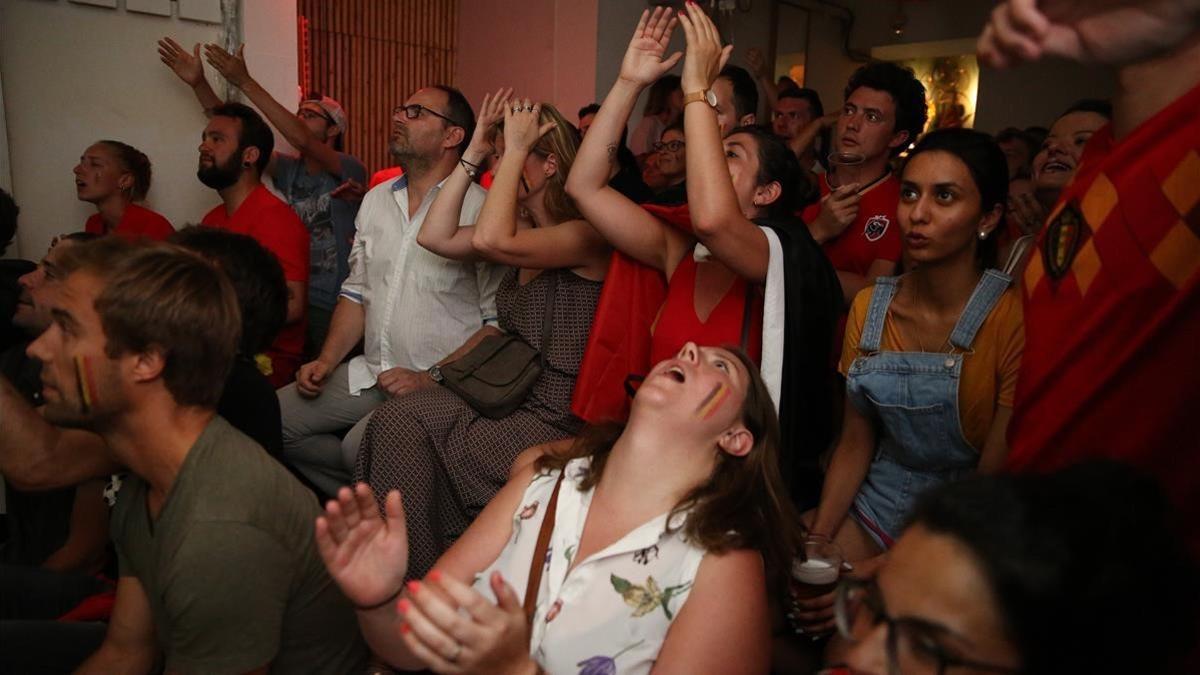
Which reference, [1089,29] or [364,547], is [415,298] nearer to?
[364,547]

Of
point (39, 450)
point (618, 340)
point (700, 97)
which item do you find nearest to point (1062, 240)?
point (700, 97)

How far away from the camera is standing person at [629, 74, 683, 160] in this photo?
4906 mm

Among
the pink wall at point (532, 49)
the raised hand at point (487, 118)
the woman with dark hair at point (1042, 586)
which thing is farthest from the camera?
the pink wall at point (532, 49)

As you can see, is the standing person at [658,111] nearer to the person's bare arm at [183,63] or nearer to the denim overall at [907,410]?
the person's bare arm at [183,63]

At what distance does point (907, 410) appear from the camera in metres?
1.82

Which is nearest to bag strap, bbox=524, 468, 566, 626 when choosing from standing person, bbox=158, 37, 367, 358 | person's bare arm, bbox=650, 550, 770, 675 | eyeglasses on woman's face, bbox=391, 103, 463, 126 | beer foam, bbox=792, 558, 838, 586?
person's bare arm, bbox=650, 550, 770, 675

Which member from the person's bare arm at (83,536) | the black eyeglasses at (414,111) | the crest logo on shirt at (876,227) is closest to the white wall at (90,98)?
the black eyeglasses at (414,111)

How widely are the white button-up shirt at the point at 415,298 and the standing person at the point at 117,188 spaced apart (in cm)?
120

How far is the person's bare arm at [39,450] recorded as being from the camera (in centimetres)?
161

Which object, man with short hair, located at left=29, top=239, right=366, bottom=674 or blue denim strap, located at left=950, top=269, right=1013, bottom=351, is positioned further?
blue denim strap, located at left=950, top=269, right=1013, bottom=351

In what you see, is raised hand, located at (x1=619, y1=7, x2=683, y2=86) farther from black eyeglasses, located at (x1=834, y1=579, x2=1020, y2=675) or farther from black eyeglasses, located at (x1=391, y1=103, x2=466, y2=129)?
black eyeglasses, located at (x1=834, y1=579, x2=1020, y2=675)

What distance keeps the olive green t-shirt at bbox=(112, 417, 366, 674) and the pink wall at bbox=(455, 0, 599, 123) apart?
5094 millimetres

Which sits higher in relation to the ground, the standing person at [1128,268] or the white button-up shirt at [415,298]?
the standing person at [1128,268]

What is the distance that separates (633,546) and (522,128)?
151 cm
